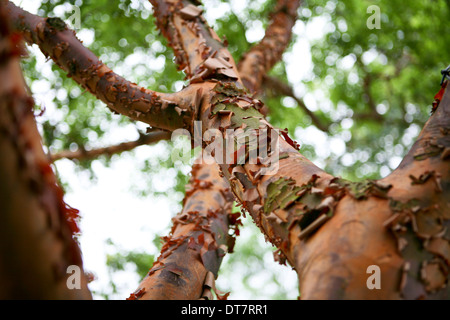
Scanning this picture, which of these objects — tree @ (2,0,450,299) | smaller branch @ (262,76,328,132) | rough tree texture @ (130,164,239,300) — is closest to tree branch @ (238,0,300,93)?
smaller branch @ (262,76,328,132)

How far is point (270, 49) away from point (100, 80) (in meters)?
2.13

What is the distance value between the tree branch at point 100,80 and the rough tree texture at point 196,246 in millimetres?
524

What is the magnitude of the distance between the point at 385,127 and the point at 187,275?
5142 mm

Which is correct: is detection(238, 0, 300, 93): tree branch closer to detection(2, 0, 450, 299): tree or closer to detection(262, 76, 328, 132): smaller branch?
detection(262, 76, 328, 132): smaller branch

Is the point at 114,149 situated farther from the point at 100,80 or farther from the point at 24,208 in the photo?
the point at 24,208

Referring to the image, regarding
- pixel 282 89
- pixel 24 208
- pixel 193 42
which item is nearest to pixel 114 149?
pixel 193 42

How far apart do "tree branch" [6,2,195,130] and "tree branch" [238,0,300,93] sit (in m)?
1.57

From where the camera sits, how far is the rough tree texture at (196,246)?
1582 millimetres

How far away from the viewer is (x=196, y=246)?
186cm

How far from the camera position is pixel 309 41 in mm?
5715

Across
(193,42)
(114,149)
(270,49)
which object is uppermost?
(270,49)

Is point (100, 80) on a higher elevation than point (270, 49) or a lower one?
lower
